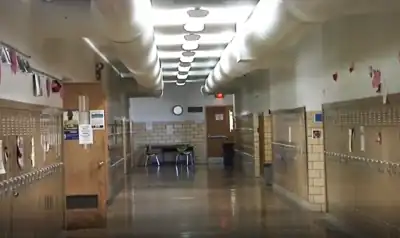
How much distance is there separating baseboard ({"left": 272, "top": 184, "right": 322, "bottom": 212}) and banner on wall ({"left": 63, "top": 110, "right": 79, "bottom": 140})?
3776 millimetres

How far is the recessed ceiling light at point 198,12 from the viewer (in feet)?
23.6

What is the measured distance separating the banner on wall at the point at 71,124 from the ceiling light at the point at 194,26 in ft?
6.63

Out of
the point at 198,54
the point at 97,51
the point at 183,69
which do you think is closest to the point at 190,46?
the point at 198,54

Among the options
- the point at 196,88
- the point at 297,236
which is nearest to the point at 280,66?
the point at 297,236

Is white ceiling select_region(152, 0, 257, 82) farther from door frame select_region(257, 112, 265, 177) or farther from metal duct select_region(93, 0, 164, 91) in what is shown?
door frame select_region(257, 112, 265, 177)

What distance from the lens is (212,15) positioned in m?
7.66

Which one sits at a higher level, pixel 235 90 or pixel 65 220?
pixel 235 90

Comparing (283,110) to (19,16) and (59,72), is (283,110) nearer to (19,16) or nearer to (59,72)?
(59,72)

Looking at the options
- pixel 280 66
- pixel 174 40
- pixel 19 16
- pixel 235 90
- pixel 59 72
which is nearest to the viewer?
pixel 19 16

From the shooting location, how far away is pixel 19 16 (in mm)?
5340

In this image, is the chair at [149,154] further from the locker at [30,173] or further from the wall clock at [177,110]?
the locker at [30,173]

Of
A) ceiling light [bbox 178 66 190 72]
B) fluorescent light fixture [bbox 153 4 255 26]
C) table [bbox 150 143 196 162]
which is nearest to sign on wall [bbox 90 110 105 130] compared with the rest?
fluorescent light fixture [bbox 153 4 255 26]

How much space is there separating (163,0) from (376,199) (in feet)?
10.6

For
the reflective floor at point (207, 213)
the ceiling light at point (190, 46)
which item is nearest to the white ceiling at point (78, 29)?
the ceiling light at point (190, 46)
